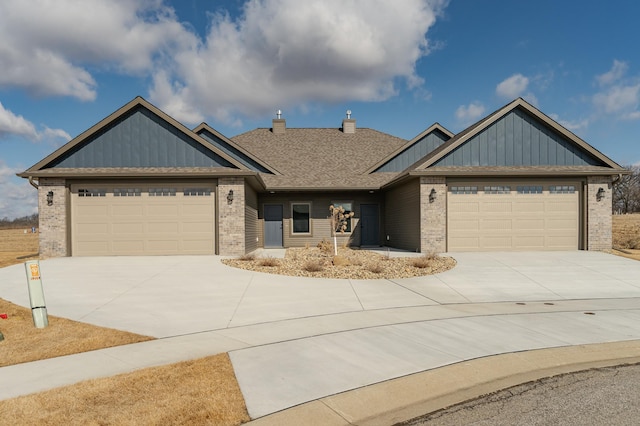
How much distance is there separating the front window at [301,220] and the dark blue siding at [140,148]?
5918mm

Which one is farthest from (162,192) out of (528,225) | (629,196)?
(629,196)

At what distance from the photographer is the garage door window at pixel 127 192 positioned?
55.5 feet

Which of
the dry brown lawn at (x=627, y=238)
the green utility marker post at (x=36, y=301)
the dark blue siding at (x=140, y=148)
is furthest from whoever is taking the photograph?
the dry brown lawn at (x=627, y=238)

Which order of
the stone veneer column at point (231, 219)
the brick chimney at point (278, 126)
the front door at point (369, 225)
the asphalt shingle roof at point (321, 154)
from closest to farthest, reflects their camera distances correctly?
the stone veneer column at point (231, 219) → the asphalt shingle roof at point (321, 154) → the front door at point (369, 225) → the brick chimney at point (278, 126)

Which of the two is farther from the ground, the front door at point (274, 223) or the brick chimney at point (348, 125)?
the brick chimney at point (348, 125)

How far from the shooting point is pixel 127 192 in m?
16.9

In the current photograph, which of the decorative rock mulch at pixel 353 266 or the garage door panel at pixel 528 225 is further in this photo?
the garage door panel at pixel 528 225

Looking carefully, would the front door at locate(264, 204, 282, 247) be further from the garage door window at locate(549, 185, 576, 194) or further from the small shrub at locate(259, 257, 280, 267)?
the garage door window at locate(549, 185, 576, 194)

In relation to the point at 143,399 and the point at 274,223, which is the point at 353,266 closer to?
the point at 274,223

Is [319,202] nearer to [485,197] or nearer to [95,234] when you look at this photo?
[485,197]

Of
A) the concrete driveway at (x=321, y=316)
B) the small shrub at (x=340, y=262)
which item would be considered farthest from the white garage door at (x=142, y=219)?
the small shrub at (x=340, y=262)

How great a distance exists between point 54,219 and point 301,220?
455 inches

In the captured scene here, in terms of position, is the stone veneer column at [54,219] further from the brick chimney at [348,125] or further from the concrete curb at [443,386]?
the brick chimney at [348,125]

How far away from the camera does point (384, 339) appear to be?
638 centimetres
